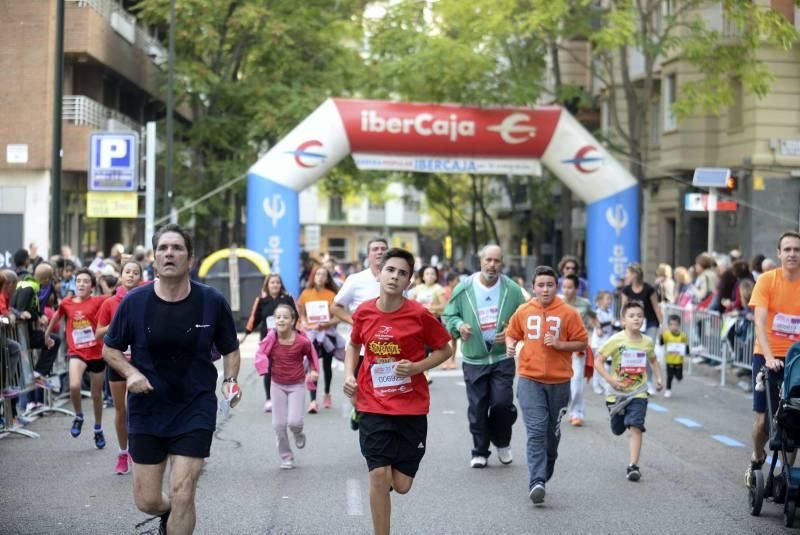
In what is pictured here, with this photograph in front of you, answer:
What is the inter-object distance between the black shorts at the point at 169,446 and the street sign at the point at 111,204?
61.2 ft

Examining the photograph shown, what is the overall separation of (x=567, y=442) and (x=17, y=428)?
565cm

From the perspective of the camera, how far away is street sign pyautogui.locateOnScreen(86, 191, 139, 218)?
25.1m

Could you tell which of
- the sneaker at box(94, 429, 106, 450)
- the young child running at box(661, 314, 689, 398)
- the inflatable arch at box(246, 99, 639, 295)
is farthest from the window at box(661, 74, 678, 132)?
the sneaker at box(94, 429, 106, 450)

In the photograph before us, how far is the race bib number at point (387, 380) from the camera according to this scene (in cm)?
767

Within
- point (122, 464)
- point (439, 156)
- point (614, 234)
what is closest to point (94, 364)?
point (122, 464)

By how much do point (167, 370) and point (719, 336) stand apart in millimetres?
14431

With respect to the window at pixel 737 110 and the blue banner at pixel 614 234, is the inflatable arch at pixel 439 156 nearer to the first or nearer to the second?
the blue banner at pixel 614 234

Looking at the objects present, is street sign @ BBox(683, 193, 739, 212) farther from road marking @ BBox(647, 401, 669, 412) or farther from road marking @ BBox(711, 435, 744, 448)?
road marking @ BBox(711, 435, 744, 448)

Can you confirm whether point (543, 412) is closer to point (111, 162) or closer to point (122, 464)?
point (122, 464)

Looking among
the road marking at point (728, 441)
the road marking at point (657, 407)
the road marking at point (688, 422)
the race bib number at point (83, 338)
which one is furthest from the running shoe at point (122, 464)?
the road marking at point (657, 407)

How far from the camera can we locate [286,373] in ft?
38.6

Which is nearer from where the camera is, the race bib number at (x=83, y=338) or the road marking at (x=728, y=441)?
the race bib number at (x=83, y=338)

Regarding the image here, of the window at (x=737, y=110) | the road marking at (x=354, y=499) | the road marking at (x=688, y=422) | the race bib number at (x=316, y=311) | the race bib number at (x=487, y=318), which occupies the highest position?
the window at (x=737, y=110)

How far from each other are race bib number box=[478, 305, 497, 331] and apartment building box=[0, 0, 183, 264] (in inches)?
592
